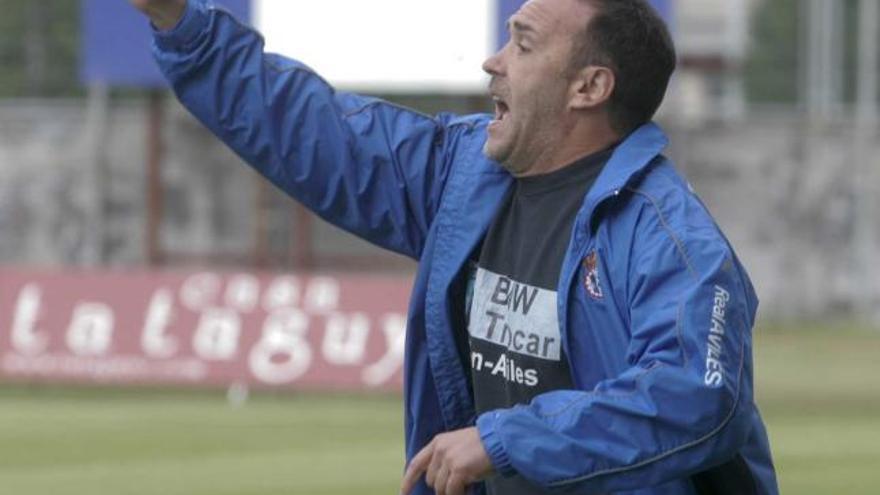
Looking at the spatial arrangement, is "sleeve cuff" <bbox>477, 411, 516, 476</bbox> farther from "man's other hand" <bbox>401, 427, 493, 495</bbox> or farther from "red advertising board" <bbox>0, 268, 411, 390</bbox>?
"red advertising board" <bbox>0, 268, 411, 390</bbox>

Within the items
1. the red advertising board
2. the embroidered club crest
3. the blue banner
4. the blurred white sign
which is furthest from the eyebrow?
the blue banner

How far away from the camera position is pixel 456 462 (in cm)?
429

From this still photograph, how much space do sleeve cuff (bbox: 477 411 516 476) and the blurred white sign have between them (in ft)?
65.5

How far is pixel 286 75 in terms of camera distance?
16.7 feet

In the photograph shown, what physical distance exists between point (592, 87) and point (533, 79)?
13 cm

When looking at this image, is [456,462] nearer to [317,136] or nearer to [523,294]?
[523,294]

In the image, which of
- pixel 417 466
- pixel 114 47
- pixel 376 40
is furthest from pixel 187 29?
pixel 114 47

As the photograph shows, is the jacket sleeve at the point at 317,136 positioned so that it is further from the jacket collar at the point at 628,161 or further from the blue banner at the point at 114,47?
the blue banner at the point at 114,47

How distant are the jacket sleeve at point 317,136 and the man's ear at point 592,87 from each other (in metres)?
0.45

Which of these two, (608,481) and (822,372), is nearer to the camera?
(608,481)

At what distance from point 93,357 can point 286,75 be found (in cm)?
1667

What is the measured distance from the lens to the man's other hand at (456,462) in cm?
428

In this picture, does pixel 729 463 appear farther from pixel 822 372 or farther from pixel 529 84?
pixel 822 372

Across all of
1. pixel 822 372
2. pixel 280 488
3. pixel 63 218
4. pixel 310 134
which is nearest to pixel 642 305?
pixel 310 134
